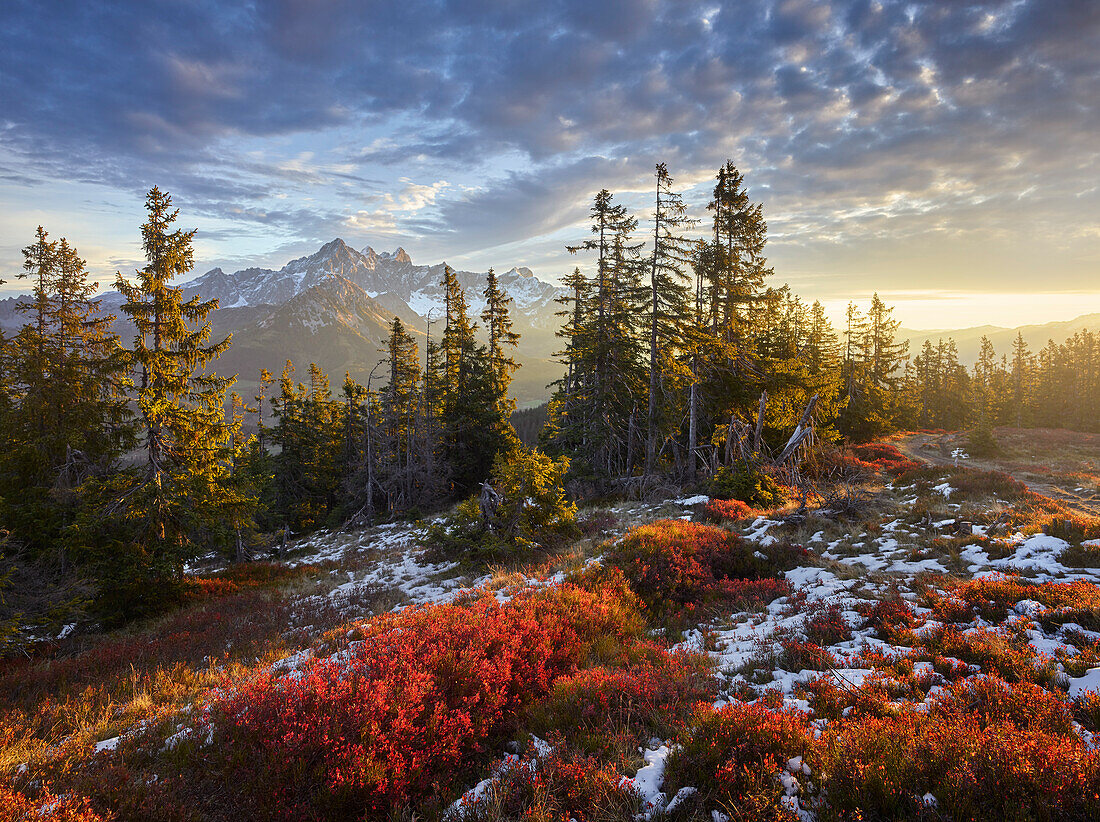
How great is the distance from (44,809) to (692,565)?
991 cm

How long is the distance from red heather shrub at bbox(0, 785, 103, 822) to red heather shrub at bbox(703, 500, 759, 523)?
1414 cm

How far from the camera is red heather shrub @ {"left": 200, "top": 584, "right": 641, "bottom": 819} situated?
407 centimetres

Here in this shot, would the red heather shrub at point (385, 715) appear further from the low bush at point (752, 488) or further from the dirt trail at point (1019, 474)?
the dirt trail at point (1019, 474)

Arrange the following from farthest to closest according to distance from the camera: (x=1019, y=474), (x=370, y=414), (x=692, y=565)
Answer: (x=370, y=414)
(x=1019, y=474)
(x=692, y=565)

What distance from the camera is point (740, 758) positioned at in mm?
3875

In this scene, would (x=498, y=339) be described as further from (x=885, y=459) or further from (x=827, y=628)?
(x=827, y=628)

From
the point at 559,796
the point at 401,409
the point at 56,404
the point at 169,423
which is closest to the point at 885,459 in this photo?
the point at 559,796

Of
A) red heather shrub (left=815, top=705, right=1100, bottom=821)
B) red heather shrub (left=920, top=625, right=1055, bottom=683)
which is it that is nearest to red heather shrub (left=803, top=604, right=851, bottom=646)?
red heather shrub (left=920, top=625, right=1055, bottom=683)

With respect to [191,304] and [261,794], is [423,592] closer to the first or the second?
[261,794]

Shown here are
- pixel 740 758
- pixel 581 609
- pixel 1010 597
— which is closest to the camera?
pixel 740 758

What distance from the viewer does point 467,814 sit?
3889 mm

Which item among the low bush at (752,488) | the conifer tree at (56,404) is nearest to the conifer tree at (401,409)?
the conifer tree at (56,404)

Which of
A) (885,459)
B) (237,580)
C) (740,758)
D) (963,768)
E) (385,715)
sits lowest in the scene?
(237,580)

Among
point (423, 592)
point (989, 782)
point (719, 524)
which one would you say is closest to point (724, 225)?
point (719, 524)
